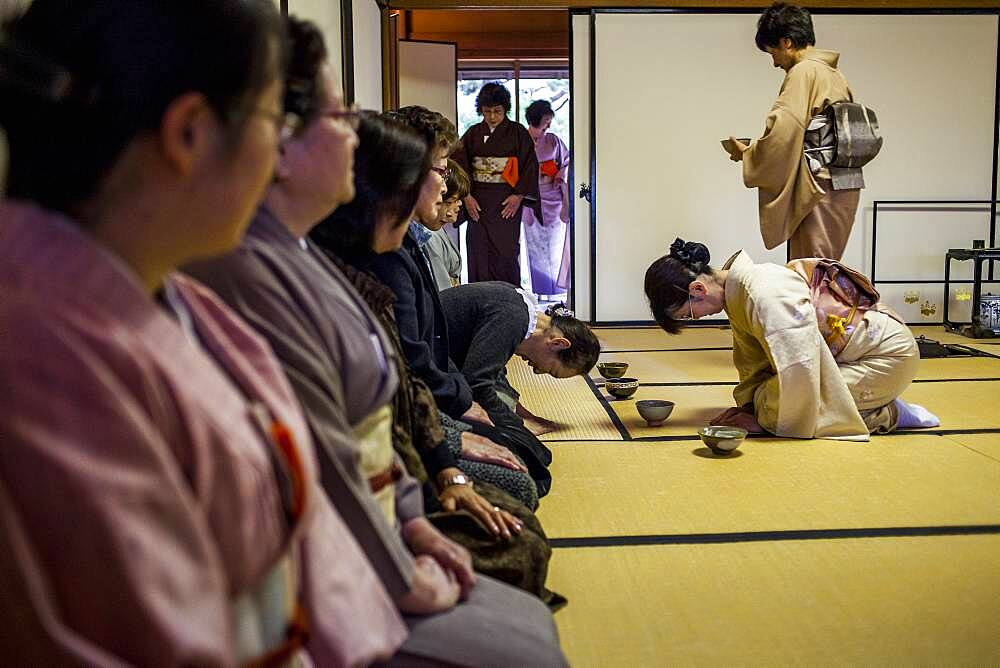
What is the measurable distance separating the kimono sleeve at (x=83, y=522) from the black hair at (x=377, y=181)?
1.18m

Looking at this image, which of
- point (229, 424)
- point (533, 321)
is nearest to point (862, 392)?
point (533, 321)

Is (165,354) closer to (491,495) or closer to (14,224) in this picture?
(14,224)

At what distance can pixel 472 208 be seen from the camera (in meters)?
6.92

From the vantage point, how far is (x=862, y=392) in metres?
3.52

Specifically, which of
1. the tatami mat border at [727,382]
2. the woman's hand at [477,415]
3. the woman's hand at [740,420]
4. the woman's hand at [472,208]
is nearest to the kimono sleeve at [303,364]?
the woman's hand at [477,415]

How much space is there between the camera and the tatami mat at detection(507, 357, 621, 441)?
352cm

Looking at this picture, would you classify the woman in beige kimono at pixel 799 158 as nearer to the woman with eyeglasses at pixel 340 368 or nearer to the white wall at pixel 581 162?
the white wall at pixel 581 162

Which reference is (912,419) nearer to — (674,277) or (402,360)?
(674,277)

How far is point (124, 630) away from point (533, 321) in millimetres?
2766

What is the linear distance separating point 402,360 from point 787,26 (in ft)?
11.6

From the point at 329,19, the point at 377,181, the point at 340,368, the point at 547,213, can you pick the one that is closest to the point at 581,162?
the point at 547,213

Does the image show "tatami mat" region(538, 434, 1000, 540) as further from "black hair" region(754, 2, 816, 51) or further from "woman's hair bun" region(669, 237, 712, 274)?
"black hair" region(754, 2, 816, 51)

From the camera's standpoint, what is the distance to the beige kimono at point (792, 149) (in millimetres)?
4676

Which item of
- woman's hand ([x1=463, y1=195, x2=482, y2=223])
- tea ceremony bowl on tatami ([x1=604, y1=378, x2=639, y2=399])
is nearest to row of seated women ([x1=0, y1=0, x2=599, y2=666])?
tea ceremony bowl on tatami ([x1=604, y1=378, x2=639, y2=399])
